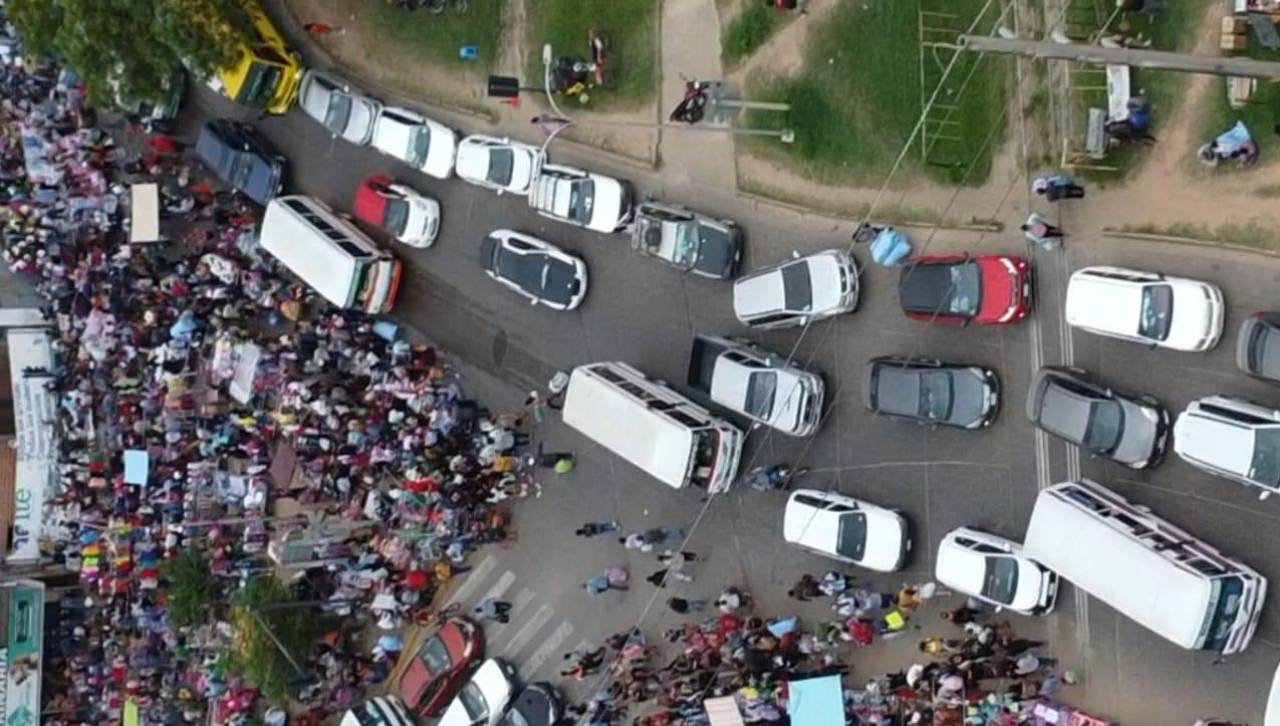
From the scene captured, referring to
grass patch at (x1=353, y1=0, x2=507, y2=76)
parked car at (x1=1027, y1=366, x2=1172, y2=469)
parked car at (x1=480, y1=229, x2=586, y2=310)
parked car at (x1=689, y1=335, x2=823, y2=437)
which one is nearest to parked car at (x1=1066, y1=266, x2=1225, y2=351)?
parked car at (x1=1027, y1=366, x2=1172, y2=469)

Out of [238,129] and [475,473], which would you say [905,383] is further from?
[238,129]

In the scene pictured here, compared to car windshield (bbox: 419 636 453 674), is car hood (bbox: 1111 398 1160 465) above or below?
above

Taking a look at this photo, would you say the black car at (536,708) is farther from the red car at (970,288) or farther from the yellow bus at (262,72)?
the yellow bus at (262,72)

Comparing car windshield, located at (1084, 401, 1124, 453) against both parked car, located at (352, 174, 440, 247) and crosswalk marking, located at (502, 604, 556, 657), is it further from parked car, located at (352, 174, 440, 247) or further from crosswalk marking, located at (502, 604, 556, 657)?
parked car, located at (352, 174, 440, 247)

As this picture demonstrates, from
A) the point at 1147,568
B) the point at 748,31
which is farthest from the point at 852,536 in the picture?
the point at 748,31

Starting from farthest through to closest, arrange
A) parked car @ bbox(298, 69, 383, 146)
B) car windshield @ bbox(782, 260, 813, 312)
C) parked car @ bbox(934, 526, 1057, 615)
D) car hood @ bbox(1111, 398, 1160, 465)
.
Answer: parked car @ bbox(298, 69, 383, 146)
car windshield @ bbox(782, 260, 813, 312)
parked car @ bbox(934, 526, 1057, 615)
car hood @ bbox(1111, 398, 1160, 465)

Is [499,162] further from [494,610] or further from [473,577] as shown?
[494,610]

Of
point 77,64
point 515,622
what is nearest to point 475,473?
point 515,622
